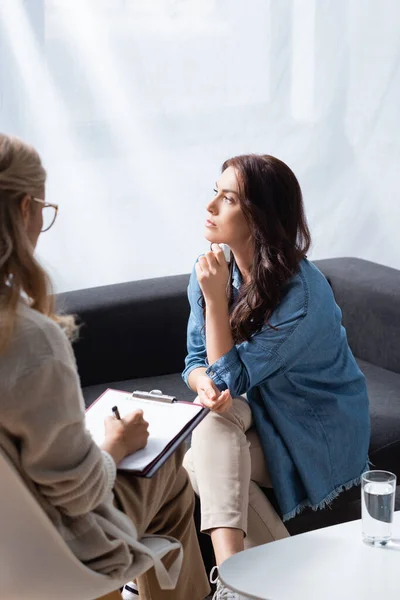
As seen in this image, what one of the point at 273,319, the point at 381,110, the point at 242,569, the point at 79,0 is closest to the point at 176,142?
the point at 79,0

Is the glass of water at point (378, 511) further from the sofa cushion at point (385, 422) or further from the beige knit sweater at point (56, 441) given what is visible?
the sofa cushion at point (385, 422)

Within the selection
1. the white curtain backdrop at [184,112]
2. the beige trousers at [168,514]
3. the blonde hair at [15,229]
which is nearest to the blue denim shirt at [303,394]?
the beige trousers at [168,514]

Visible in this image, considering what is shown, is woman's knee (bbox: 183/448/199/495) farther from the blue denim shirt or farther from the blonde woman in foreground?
the blonde woman in foreground

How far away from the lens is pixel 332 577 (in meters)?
1.52

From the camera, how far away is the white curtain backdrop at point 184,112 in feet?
9.77

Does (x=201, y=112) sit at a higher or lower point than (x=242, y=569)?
higher

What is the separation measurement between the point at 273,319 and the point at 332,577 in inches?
27.6

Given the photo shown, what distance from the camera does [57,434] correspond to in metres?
1.34

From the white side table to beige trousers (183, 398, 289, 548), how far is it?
0.31 metres

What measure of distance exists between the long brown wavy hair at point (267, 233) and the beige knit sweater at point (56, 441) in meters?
0.76

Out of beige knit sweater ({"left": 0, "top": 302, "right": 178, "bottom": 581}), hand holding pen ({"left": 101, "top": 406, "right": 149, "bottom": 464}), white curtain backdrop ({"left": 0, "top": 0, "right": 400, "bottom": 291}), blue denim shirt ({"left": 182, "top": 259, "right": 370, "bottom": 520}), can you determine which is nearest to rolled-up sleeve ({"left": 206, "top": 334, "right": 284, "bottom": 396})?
blue denim shirt ({"left": 182, "top": 259, "right": 370, "bottom": 520})

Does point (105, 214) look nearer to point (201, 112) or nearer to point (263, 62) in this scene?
point (201, 112)

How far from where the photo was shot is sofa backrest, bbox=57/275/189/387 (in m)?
2.72

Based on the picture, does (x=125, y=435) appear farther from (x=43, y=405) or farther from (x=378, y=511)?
(x=378, y=511)
